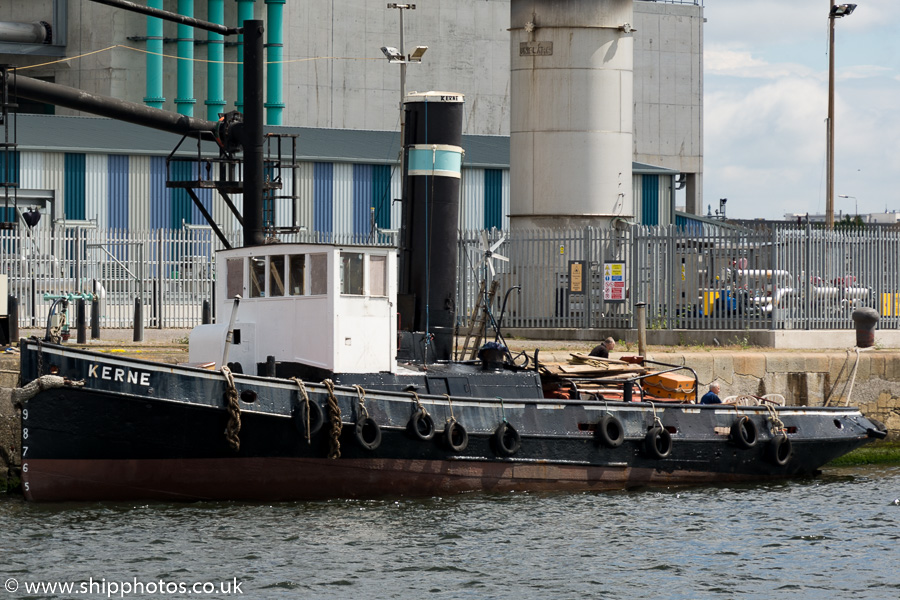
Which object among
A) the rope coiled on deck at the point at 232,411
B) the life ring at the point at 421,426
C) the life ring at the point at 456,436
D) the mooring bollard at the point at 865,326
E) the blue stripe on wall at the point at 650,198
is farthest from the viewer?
the blue stripe on wall at the point at 650,198

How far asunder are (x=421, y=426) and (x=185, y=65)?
30449mm

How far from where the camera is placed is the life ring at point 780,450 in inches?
728

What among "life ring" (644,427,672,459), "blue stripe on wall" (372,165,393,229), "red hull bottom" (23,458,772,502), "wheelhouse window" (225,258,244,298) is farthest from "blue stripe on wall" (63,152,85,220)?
"life ring" (644,427,672,459)

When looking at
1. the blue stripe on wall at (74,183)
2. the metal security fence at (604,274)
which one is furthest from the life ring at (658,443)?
the blue stripe on wall at (74,183)

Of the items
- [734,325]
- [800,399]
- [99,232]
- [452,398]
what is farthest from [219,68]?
[452,398]

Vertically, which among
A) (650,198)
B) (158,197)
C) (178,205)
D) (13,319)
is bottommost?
(13,319)

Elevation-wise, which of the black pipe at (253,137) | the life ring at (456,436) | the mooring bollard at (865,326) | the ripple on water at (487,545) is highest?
the black pipe at (253,137)

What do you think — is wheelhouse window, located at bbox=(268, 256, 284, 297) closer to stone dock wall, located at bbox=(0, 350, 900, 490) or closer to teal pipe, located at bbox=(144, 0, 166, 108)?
stone dock wall, located at bbox=(0, 350, 900, 490)

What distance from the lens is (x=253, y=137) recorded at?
59.5ft

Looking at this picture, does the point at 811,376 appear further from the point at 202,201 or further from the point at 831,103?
the point at 202,201

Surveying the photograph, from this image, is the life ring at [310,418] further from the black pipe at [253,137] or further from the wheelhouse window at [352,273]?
the black pipe at [253,137]

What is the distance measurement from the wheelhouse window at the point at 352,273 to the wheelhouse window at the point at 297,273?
0.52 m

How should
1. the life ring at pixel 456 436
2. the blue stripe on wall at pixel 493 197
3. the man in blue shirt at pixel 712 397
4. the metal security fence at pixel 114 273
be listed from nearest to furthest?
1. the life ring at pixel 456 436
2. the man in blue shirt at pixel 712 397
3. the metal security fence at pixel 114 273
4. the blue stripe on wall at pixel 493 197

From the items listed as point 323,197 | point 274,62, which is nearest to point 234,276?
point 323,197
